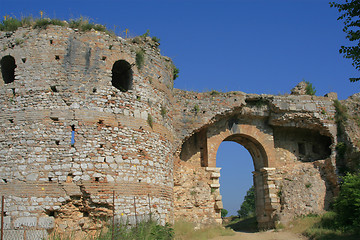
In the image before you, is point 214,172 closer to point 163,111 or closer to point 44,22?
point 163,111

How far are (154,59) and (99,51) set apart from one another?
2.32 metres

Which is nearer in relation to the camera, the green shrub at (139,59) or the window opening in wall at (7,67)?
the window opening in wall at (7,67)

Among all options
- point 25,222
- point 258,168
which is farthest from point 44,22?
point 258,168

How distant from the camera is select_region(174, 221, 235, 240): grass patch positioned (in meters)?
13.2

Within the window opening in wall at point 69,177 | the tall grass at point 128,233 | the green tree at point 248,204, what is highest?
the window opening in wall at point 69,177

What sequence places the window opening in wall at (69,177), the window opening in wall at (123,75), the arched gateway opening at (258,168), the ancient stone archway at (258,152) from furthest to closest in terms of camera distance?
the arched gateway opening at (258,168) → the ancient stone archway at (258,152) → the window opening in wall at (123,75) → the window opening in wall at (69,177)

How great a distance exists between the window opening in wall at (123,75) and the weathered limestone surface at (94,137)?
5 centimetres

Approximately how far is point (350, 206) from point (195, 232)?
19.1 feet

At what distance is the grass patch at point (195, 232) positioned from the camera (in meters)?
13.2

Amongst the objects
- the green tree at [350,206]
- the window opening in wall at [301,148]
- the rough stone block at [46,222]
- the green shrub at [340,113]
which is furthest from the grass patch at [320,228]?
the rough stone block at [46,222]

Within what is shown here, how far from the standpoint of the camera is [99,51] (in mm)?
12242

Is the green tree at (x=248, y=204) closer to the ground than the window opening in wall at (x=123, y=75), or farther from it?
closer to the ground

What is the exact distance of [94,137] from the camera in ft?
36.9

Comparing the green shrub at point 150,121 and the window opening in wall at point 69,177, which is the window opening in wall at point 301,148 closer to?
the green shrub at point 150,121
